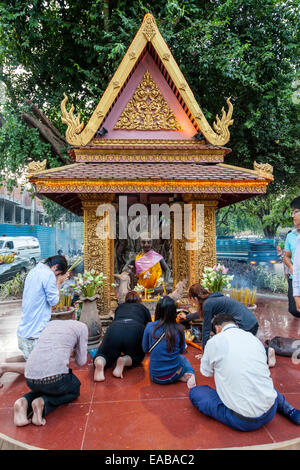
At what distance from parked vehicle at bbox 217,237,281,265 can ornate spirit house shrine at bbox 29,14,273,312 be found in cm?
894

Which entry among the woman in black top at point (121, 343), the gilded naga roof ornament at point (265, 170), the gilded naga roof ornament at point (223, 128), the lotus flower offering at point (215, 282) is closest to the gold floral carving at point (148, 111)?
the gilded naga roof ornament at point (223, 128)

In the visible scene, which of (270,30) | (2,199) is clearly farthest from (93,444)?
(2,199)

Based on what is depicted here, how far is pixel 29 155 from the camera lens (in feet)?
35.1

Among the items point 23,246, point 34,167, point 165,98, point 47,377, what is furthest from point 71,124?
point 23,246

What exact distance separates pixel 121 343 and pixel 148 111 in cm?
542

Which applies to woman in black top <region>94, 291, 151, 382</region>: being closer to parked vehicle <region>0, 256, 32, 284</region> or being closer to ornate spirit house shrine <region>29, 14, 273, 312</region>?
ornate spirit house shrine <region>29, 14, 273, 312</region>

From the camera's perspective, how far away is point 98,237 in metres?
6.32

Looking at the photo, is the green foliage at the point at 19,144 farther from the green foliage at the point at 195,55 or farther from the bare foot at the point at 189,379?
the bare foot at the point at 189,379

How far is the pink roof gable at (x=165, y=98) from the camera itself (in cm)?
688

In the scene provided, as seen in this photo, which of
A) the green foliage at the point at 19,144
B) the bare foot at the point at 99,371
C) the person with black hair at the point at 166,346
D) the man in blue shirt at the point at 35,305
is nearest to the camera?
the person with black hair at the point at 166,346

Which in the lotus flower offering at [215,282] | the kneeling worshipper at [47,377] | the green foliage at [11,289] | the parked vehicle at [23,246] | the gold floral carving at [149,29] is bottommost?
the green foliage at [11,289]

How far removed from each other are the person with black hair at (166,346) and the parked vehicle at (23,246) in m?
11.4

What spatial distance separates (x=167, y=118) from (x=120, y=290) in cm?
427

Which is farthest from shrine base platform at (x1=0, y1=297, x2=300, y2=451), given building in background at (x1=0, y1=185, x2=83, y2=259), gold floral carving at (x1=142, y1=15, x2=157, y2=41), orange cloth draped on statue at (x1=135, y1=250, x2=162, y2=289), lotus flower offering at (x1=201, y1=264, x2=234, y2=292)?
building in background at (x1=0, y1=185, x2=83, y2=259)
